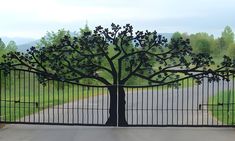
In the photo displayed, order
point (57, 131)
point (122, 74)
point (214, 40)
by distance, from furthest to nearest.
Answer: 1. point (214, 40)
2. point (122, 74)
3. point (57, 131)

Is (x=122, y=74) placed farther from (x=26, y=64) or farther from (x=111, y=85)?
(x=26, y=64)

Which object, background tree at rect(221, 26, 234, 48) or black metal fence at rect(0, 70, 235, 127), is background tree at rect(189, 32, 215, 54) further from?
background tree at rect(221, 26, 234, 48)

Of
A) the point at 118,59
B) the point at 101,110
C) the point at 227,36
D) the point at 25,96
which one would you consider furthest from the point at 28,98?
the point at 227,36

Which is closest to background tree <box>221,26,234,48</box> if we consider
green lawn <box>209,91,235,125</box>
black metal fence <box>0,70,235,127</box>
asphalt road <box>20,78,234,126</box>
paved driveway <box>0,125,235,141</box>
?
black metal fence <box>0,70,235,127</box>

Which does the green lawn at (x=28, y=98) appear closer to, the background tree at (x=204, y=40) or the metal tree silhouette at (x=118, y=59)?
the metal tree silhouette at (x=118, y=59)

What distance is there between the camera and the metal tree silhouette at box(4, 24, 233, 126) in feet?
20.9

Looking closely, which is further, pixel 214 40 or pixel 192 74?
pixel 214 40

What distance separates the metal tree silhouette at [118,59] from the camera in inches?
251

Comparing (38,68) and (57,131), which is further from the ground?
(38,68)

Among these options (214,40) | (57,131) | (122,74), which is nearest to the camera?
(57,131)

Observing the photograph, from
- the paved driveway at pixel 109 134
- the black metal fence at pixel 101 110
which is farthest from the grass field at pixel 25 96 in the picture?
the paved driveway at pixel 109 134

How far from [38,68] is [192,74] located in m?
2.41

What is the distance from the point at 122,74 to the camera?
6727 millimetres

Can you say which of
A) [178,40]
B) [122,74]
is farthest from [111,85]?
[178,40]
